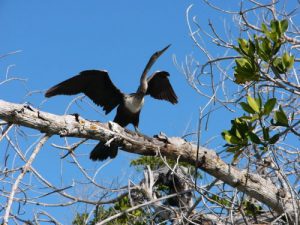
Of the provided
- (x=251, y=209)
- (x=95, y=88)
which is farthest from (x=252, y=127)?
(x=95, y=88)

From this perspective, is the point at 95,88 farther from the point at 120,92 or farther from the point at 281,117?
the point at 281,117

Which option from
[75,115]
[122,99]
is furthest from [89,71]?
[75,115]

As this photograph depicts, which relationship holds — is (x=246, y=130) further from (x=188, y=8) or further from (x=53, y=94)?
(x=53, y=94)

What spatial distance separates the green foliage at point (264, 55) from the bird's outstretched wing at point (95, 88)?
180 cm

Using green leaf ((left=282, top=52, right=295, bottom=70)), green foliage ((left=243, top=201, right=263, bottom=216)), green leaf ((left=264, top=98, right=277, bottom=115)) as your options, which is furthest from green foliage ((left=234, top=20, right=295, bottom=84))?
green foliage ((left=243, top=201, right=263, bottom=216))

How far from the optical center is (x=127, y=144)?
10.3 ft

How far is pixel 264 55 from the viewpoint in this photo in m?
2.74

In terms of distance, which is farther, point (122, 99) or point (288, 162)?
point (122, 99)

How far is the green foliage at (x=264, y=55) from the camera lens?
2721 millimetres

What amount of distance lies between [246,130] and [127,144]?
0.71 metres

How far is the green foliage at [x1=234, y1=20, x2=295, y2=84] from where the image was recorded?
8.93ft

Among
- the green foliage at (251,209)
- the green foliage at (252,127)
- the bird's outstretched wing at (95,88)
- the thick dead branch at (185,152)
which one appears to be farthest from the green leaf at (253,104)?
→ the bird's outstretched wing at (95,88)

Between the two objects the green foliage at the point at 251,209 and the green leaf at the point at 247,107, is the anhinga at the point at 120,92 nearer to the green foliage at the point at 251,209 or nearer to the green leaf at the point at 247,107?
the green foliage at the point at 251,209

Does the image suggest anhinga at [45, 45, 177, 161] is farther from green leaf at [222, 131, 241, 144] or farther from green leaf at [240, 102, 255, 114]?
green leaf at [240, 102, 255, 114]
